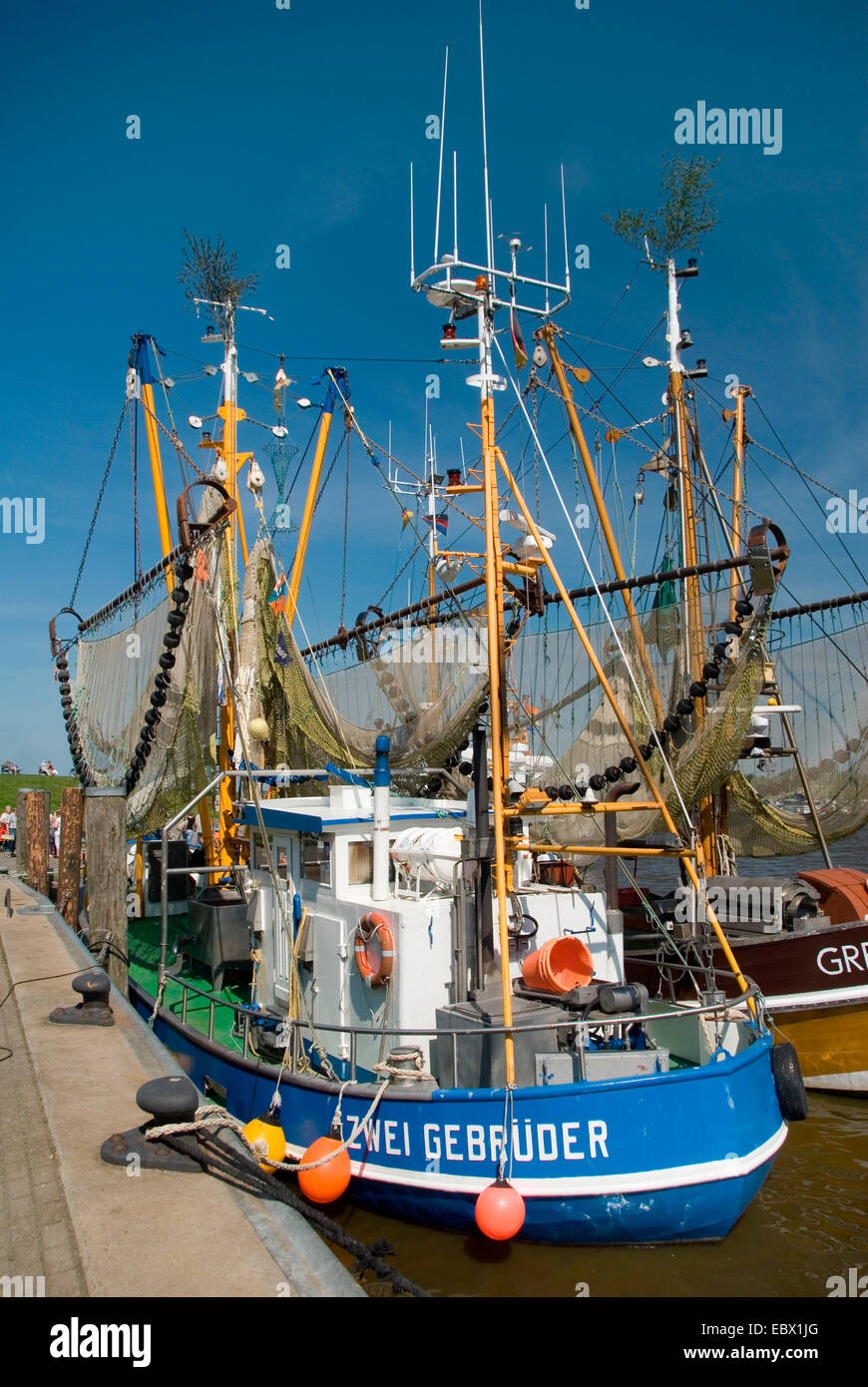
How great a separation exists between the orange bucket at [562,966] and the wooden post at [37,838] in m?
14.9

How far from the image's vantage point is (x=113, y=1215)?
15.9 ft

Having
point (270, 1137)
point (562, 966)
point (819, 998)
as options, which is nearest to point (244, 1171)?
point (270, 1137)

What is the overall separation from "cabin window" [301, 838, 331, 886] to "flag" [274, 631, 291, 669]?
4.22m

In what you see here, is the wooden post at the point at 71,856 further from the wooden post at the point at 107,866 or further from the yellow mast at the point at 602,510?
the yellow mast at the point at 602,510

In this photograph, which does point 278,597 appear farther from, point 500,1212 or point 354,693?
point 500,1212

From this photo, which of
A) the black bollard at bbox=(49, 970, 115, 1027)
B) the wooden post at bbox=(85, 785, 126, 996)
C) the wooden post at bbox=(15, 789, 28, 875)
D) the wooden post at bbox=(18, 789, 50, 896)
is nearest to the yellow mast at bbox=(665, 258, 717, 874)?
the wooden post at bbox=(85, 785, 126, 996)

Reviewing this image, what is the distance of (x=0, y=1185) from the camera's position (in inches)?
211

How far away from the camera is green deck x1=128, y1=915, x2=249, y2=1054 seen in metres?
12.0

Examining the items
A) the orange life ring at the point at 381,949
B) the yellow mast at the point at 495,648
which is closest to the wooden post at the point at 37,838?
the orange life ring at the point at 381,949

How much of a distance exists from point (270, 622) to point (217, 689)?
149 cm

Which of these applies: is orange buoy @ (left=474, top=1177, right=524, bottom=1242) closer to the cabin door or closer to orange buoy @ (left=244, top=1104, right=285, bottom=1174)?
orange buoy @ (left=244, top=1104, right=285, bottom=1174)

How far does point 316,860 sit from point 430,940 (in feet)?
7.05
